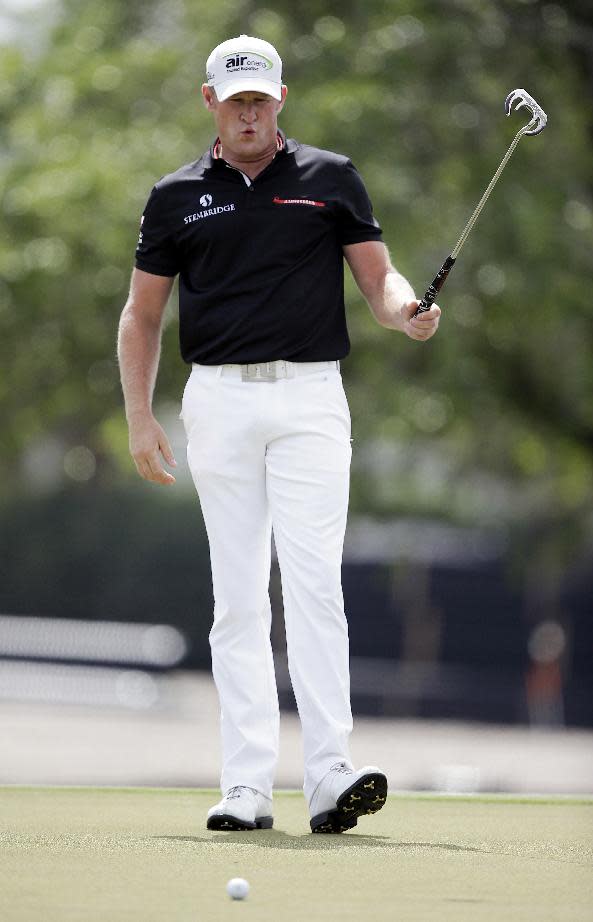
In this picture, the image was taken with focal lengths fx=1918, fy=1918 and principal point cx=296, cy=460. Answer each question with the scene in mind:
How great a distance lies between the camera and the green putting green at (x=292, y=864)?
12.1 feet

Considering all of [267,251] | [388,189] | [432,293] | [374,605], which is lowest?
[374,605]

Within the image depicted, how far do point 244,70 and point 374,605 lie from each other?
21.2 meters

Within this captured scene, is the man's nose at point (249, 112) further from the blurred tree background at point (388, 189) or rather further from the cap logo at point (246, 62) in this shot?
the blurred tree background at point (388, 189)

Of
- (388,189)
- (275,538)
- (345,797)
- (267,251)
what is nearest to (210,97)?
(267,251)

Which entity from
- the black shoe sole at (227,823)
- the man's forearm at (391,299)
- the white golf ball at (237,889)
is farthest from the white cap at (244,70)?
the white golf ball at (237,889)

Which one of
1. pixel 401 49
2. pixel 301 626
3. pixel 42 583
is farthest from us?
pixel 42 583

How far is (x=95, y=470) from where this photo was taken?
2903 cm

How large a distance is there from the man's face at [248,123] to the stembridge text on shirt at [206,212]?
16 cm

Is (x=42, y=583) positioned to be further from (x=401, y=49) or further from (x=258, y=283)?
(x=258, y=283)

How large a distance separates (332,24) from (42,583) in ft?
50.0

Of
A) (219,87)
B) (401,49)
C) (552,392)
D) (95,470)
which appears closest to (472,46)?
(401,49)

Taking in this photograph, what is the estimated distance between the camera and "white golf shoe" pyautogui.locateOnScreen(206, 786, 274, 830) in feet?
16.9

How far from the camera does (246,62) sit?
538 cm

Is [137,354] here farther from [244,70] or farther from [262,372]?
[244,70]
